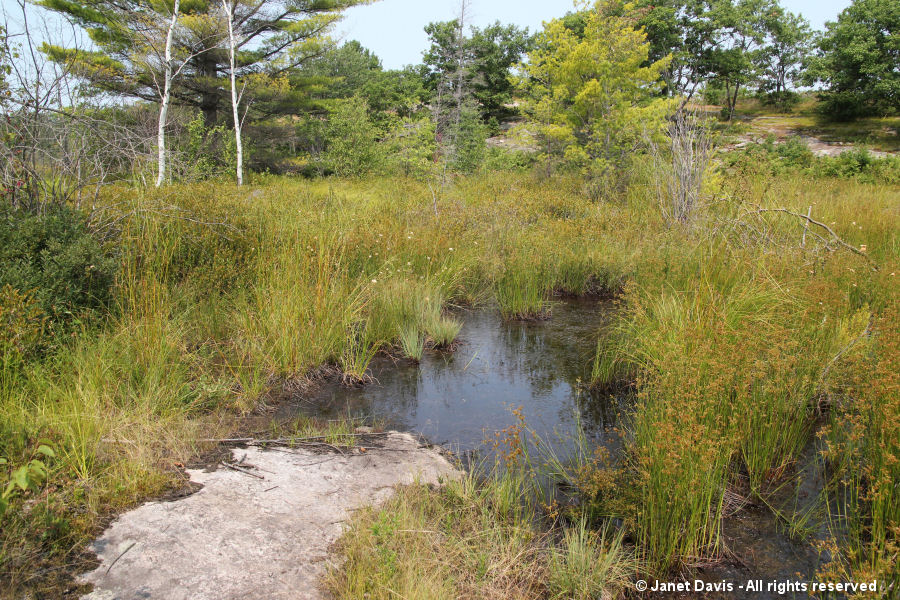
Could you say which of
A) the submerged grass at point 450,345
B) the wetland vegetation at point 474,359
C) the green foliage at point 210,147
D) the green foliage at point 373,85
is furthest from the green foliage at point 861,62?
the green foliage at point 210,147

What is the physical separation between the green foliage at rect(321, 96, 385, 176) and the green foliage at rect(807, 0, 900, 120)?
69.7 feet

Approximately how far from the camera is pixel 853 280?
513 cm

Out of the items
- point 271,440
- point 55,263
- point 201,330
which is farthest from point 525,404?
point 55,263

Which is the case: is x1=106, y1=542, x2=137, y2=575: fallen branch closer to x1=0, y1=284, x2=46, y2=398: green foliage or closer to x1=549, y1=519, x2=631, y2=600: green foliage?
x1=0, y1=284, x2=46, y2=398: green foliage

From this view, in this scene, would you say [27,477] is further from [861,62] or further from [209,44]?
[861,62]

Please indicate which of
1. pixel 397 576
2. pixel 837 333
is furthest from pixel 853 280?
pixel 397 576

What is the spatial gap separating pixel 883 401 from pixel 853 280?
9.19 ft

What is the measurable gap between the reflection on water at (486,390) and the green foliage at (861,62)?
999 inches

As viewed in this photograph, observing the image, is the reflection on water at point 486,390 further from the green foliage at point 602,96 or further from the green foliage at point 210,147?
the green foliage at point 210,147

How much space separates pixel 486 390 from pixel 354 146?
1572 cm

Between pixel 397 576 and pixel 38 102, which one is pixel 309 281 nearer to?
pixel 38 102

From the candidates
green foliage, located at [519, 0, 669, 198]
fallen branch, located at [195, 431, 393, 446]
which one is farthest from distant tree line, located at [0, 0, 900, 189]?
fallen branch, located at [195, 431, 393, 446]

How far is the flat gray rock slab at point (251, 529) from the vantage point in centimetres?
219

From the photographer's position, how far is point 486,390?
4871 millimetres
